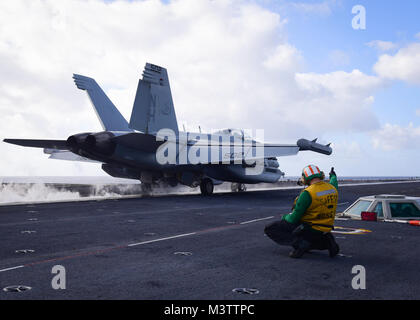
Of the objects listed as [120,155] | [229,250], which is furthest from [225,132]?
[229,250]

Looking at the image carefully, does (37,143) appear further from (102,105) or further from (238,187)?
(238,187)

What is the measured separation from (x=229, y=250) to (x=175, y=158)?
636 inches

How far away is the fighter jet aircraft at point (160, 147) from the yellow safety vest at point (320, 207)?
1403 cm

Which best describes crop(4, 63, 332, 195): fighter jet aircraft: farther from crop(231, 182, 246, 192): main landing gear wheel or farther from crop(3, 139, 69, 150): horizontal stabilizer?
crop(231, 182, 246, 192): main landing gear wheel

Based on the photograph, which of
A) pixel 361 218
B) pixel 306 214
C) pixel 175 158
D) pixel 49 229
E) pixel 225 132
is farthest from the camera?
pixel 225 132

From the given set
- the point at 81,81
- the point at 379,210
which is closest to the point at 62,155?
the point at 81,81

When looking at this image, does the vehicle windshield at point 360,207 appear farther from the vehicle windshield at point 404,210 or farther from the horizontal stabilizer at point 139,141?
the horizontal stabilizer at point 139,141

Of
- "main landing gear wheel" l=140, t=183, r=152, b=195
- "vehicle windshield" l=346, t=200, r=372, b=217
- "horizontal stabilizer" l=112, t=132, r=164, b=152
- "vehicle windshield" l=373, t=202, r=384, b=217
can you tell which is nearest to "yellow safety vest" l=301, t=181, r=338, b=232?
"vehicle windshield" l=373, t=202, r=384, b=217

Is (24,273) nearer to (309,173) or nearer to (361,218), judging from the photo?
(309,173)

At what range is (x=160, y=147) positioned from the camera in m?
22.1

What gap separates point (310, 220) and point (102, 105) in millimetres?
18665

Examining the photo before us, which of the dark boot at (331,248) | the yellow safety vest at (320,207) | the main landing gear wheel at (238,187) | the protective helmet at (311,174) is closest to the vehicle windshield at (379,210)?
the dark boot at (331,248)

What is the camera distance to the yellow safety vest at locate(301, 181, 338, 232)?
6754 millimetres
